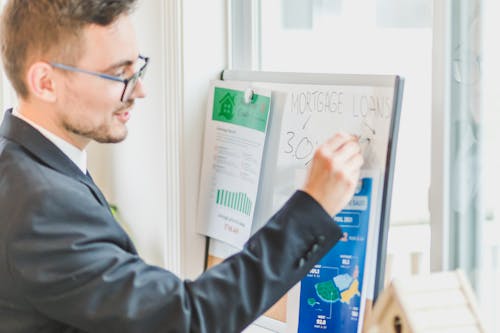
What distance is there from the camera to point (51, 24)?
5.01ft

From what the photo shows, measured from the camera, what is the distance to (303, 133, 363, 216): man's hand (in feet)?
4.83

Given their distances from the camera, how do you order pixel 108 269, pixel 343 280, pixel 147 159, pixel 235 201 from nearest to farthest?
pixel 108 269 < pixel 343 280 < pixel 235 201 < pixel 147 159

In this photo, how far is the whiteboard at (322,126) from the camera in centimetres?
160

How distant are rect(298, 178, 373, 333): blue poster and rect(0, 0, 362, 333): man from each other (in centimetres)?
15

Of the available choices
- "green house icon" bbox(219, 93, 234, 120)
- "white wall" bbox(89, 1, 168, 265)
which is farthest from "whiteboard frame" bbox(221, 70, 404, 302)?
"white wall" bbox(89, 1, 168, 265)

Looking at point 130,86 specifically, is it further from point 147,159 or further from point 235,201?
Result: point 147,159

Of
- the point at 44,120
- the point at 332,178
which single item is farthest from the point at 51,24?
the point at 332,178

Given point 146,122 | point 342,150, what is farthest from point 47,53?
point 146,122

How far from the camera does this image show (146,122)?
239cm

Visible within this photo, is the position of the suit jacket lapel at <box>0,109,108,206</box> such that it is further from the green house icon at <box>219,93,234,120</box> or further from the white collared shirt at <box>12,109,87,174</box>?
the green house icon at <box>219,93,234,120</box>

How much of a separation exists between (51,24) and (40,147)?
0.23 metres

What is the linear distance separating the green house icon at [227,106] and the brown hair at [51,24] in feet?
1.89

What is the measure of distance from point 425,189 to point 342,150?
40cm

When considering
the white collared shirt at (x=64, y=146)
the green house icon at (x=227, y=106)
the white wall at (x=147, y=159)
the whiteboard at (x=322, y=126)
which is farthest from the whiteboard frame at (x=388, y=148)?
the white wall at (x=147, y=159)
